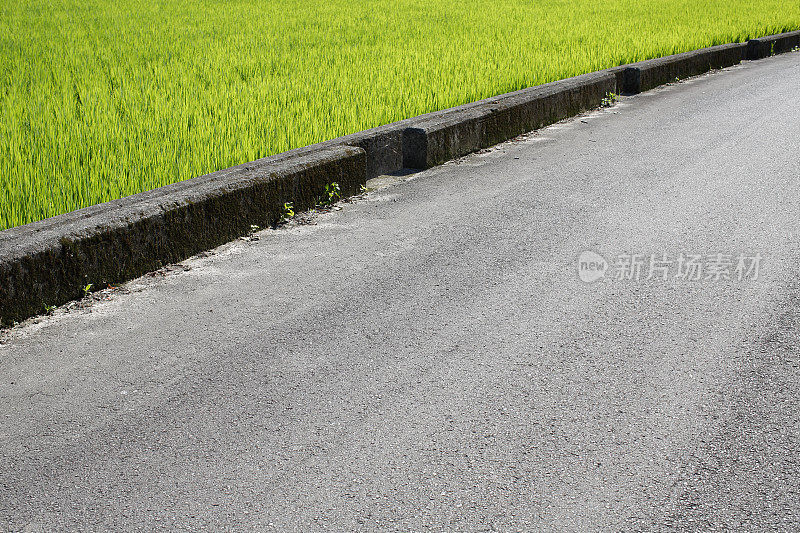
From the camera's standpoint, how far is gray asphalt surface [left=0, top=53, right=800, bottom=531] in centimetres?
240

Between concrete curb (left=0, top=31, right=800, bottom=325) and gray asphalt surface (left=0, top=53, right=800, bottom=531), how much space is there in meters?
0.12

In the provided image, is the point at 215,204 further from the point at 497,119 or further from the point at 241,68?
the point at 241,68

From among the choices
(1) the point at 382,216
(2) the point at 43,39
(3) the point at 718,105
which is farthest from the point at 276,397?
(2) the point at 43,39

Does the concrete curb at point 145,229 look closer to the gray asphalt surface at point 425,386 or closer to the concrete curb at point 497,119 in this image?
the gray asphalt surface at point 425,386

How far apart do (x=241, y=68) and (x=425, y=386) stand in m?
6.22

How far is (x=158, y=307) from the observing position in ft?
12.4

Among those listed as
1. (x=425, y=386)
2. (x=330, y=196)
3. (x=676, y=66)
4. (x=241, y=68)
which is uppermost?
(x=241, y=68)

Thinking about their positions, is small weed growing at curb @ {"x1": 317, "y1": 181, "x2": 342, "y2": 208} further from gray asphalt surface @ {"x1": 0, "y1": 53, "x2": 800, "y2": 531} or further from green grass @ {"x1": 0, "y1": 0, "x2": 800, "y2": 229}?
green grass @ {"x1": 0, "y1": 0, "x2": 800, "y2": 229}

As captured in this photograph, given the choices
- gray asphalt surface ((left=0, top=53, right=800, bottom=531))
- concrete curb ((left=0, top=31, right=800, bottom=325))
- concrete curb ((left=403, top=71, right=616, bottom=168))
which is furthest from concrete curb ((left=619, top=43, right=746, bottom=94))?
gray asphalt surface ((left=0, top=53, right=800, bottom=531))

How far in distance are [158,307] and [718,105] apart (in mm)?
7299

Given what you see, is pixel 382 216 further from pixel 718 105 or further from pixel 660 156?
pixel 718 105

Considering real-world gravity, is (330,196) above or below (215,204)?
below

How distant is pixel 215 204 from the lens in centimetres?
452

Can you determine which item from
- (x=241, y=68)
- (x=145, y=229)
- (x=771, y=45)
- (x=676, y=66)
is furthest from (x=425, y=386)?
(x=771, y=45)
